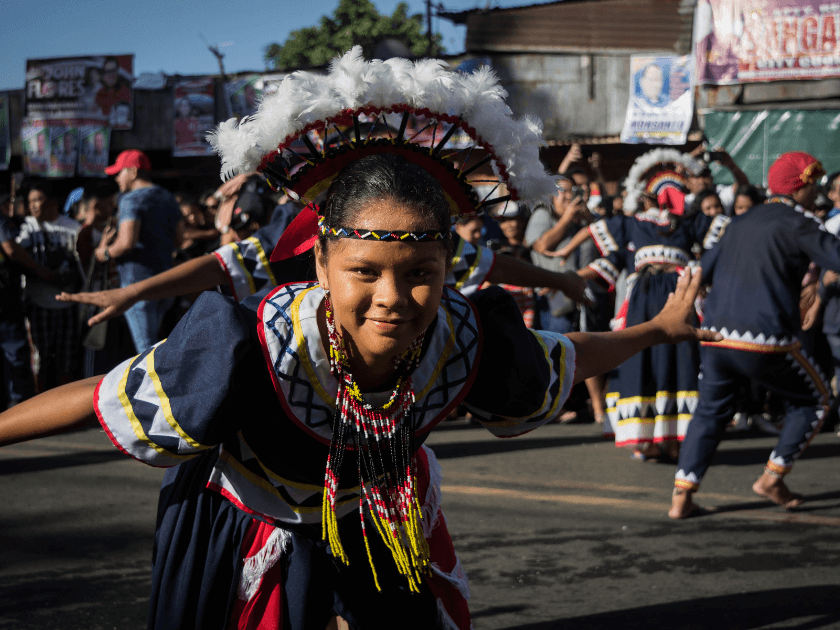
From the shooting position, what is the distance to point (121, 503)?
5.36m

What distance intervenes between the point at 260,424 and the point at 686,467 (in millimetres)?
3494

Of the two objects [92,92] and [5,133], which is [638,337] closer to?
[92,92]

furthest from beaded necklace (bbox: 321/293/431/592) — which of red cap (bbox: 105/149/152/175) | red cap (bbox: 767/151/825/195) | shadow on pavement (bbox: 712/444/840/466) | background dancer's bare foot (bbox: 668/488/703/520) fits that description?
red cap (bbox: 105/149/152/175)

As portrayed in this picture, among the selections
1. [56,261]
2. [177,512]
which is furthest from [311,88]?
[56,261]

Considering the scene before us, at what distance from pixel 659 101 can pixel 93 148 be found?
12.0 metres

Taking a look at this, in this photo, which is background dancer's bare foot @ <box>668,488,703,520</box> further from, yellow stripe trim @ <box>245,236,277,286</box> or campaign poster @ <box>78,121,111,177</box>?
campaign poster @ <box>78,121,111,177</box>

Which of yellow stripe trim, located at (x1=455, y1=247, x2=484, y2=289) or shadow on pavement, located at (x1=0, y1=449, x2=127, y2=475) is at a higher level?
yellow stripe trim, located at (x1=455, y1=247, x2=484, y2=289)

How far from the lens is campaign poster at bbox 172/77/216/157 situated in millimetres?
19375

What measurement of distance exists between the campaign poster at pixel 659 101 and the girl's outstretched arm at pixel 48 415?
15.0 meters

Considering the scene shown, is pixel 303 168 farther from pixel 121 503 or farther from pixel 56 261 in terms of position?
pixel 56 261

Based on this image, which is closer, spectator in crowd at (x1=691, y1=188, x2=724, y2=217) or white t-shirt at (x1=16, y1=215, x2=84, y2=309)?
white t-shirt at (x1=16, y1=215, x2=84, y2=309)

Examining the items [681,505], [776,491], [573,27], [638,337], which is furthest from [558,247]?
[573,27]

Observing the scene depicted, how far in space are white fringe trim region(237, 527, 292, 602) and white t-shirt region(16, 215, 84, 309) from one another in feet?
21.3

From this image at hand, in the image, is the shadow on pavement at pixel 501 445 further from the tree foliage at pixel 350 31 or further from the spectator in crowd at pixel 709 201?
the tree foliage at pixel 350 31
